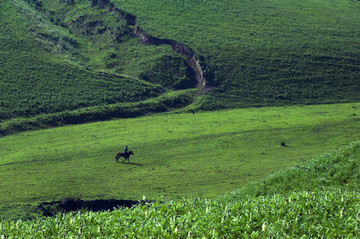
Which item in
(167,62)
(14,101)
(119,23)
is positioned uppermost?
(119,23)

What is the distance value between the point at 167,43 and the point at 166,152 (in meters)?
55.9

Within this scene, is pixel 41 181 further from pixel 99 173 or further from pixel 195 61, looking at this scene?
pixel 195 61

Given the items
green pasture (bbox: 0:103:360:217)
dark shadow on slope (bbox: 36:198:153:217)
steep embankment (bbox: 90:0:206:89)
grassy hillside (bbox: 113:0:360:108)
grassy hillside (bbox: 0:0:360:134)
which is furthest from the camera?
steep embankment (bbox: 90:0:206:89)

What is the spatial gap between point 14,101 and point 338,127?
179 feet

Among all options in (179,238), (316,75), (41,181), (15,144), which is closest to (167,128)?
(15,144)

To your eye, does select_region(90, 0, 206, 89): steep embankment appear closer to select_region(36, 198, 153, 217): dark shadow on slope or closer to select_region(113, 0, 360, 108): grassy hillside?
select_region(113, 0, 360, 108): grassy hillside

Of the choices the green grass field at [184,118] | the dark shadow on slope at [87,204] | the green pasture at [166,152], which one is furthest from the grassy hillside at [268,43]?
the dark shadow on slope at [87,204]

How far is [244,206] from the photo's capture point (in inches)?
799

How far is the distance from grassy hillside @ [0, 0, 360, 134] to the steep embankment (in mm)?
1120

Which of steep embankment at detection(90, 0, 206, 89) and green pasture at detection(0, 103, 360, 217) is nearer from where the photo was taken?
green pasture at detection(0, 103, 360, 217)

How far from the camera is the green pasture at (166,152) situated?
43.8m

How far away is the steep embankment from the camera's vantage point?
99000 mm

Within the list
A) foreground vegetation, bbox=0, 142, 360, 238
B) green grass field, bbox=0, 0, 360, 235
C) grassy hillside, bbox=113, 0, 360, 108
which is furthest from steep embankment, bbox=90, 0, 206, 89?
foreground vegetation, bbox=0, 142, 360, 238

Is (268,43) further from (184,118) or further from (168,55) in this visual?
(184,118)
